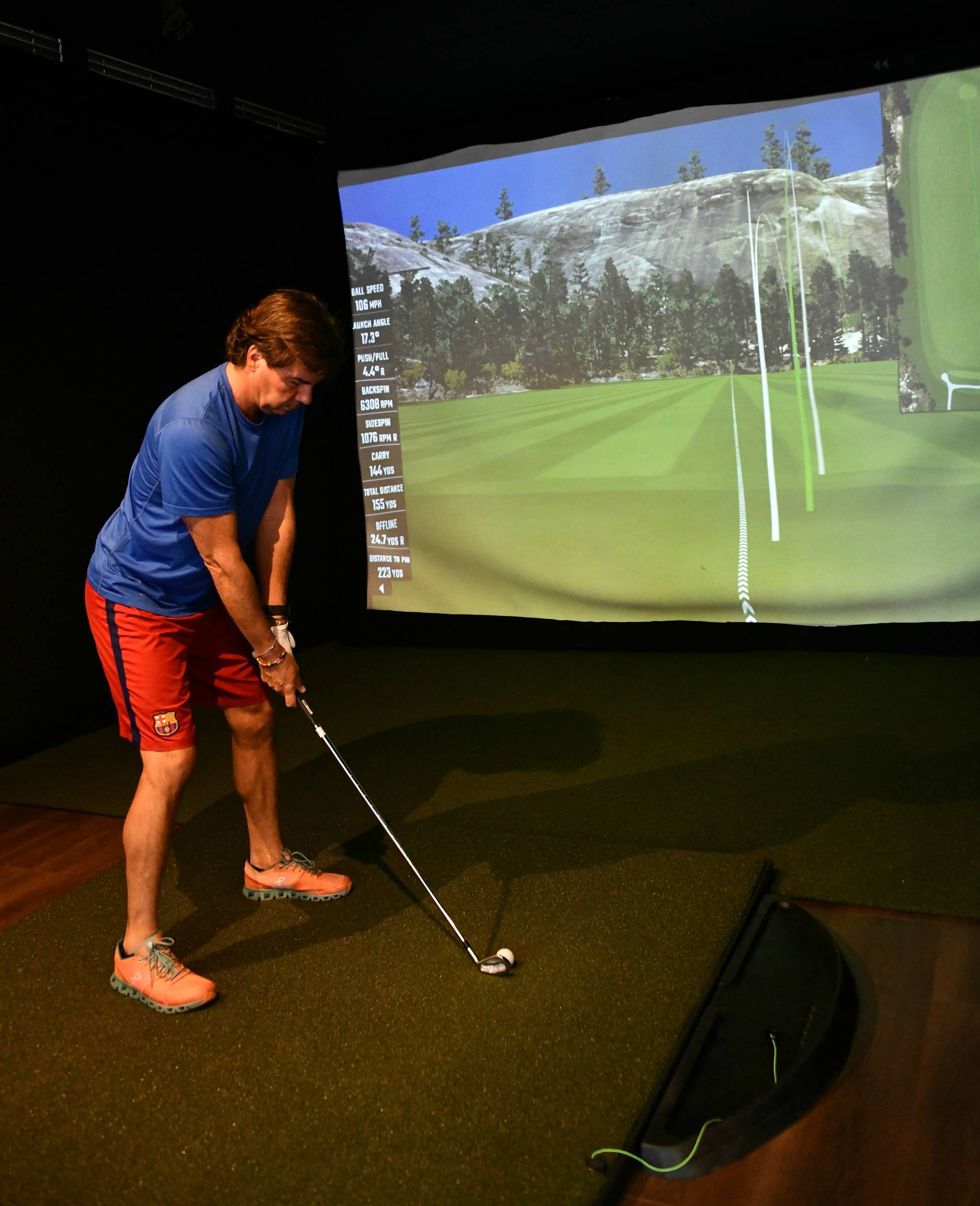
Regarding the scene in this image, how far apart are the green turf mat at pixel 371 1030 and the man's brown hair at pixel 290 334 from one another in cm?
123

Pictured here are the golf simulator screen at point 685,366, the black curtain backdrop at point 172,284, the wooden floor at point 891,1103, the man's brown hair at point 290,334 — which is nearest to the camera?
the wooden floor at point 891,1103

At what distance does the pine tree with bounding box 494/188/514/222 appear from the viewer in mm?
4730

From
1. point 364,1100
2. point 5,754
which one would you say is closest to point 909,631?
point 364,1100

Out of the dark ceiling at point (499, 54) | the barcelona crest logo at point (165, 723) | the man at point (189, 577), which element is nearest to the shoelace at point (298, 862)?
the man at point (189, 577)

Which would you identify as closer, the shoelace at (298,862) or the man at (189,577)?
the man at (189,577)

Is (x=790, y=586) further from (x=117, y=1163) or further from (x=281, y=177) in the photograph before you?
(x=117, y=1163)

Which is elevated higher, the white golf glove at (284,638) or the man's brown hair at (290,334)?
the man's brown hair at (290,334)

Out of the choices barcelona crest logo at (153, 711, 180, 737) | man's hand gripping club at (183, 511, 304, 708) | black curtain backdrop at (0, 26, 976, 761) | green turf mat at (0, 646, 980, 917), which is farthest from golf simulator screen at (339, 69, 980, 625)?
barcelona crest logo at (153, 711, 180, 737)

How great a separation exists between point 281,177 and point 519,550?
7.35 ft

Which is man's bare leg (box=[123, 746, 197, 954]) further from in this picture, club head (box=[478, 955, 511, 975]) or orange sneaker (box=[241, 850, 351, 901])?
club head (box=[478, 955, 511, 975])

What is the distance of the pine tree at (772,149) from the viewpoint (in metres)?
4.21

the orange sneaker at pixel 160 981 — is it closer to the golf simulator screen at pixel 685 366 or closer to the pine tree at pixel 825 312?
the golf simulator screen at pixel 685 366

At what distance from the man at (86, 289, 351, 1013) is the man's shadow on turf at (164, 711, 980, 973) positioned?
266 mm

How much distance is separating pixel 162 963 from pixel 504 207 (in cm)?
385
